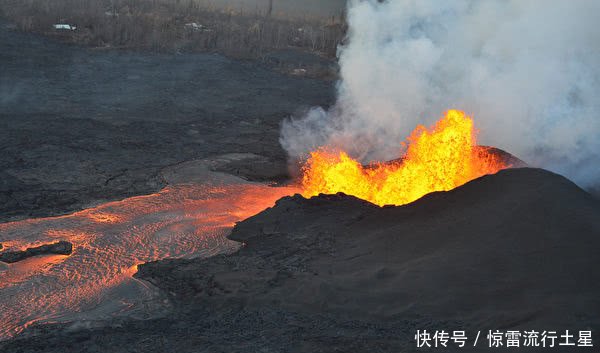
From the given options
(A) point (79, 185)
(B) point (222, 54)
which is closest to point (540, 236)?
(A) point (79, 185)

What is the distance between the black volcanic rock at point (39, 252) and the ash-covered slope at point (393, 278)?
3.87 ft

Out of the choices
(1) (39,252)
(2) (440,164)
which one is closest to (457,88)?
(2) (440,164)

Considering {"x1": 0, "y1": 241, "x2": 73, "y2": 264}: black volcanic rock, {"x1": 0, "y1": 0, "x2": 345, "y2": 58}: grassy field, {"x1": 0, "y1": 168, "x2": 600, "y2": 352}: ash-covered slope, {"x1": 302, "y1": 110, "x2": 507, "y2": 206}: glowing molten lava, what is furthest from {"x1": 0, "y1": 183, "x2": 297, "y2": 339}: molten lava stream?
{"x1": 0, "y1": 0, "x2": 345, "y2": 58}: grassy field

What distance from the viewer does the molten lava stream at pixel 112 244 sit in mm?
6109

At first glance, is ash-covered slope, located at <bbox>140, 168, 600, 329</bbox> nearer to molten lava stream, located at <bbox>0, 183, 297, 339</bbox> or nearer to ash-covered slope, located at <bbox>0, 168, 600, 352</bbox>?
ash-covered slope, located at <bbox>0, 168, 600, 352</bbox>

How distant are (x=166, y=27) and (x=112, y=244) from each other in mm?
17694

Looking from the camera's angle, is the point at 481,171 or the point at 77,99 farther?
the point at 77,99

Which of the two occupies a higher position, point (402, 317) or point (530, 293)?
point (530, 293)

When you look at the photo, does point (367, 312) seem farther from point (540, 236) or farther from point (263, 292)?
point (540, 236)

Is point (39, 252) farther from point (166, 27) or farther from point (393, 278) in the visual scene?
point (166, 27)

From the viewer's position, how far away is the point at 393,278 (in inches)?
253

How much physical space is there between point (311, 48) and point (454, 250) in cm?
2088

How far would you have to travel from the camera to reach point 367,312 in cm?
588

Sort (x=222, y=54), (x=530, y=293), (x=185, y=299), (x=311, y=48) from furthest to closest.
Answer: (x=311, y=48) < (x=222, y=54) < (x=185, y=299) < (x=530, y=293)
